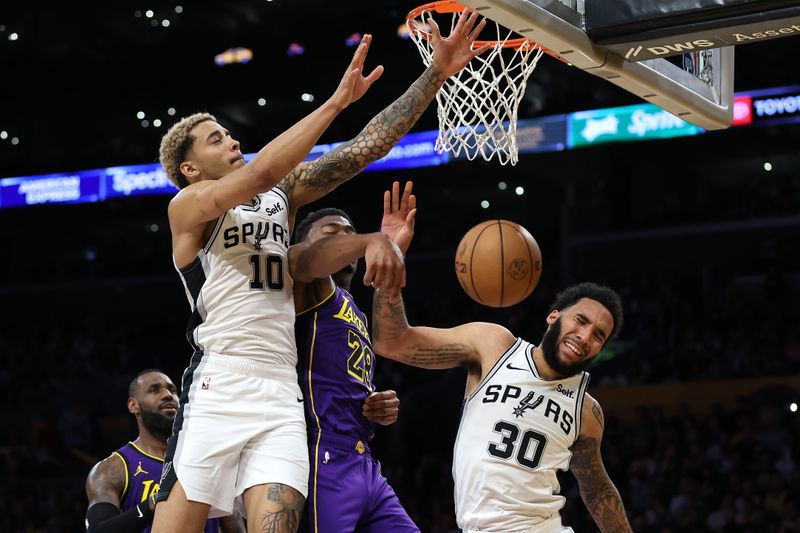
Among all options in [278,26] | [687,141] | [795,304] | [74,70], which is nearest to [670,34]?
[795,304]

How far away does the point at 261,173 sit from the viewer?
338 centimetres

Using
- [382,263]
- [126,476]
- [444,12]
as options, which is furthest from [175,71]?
[382,263]

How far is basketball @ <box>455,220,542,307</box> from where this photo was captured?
4504mm

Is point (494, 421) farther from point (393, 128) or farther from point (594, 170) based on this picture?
point (594, 170)

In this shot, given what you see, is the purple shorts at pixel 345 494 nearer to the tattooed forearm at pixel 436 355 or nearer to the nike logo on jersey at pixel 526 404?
the tattooed forearm at pixel 436 355

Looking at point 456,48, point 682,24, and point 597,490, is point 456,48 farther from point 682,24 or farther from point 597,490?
point 597,490

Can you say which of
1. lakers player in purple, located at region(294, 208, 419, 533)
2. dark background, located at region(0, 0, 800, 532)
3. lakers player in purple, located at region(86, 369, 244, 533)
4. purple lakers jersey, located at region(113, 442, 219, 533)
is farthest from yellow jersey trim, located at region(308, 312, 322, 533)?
dark background, located at region(0, 0, 800, 532)

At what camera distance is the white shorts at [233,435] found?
3486 millimetres

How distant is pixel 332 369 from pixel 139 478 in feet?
4.53

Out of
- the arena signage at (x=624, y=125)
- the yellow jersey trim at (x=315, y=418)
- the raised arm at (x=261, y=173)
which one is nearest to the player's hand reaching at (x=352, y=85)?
the raised arm at (x=261, y=173)

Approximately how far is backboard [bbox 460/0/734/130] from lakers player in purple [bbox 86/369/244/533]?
95.0 inches

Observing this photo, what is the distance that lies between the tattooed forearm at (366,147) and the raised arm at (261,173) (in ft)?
1.21

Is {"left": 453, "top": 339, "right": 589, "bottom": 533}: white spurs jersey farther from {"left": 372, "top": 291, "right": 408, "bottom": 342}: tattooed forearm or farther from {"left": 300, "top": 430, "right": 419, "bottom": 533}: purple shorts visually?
{"left": 372, "top": 291, "right": 408, "bottom": 342}: tattooed forearm

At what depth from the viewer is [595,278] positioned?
1627 cm
